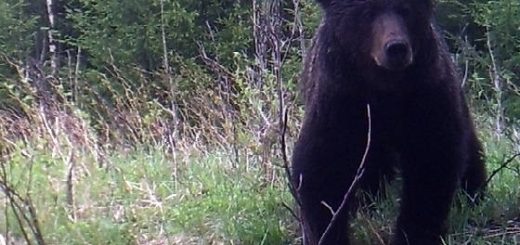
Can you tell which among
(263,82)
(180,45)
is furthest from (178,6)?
(263,82)

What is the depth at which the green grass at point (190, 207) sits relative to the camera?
4.82m

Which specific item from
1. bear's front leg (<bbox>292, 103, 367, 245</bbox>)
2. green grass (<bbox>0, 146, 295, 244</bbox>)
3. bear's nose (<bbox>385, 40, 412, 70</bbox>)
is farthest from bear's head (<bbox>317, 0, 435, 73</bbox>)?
green grass (<bbox>0, 146, 295, 244</bbox>)

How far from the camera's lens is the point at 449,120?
4445 mm

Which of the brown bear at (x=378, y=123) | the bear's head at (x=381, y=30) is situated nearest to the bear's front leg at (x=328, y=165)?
the brown bear at (x=378, y=123)

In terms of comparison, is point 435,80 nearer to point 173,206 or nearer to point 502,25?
point 173,206

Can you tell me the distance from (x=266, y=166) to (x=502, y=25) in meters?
11.5

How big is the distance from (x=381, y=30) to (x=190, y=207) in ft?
5.54

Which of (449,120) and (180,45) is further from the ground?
(449,120)

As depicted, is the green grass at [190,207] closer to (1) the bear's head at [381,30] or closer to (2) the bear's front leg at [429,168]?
(2) the bear's front leg at [429,168]

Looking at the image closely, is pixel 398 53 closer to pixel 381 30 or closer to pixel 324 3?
pixel 381 30

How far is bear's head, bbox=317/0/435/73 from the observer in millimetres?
4059

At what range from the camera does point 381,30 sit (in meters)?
4.12

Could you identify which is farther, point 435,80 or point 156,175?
point 156,175

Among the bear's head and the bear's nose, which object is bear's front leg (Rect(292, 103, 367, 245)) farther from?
the bear's nose
